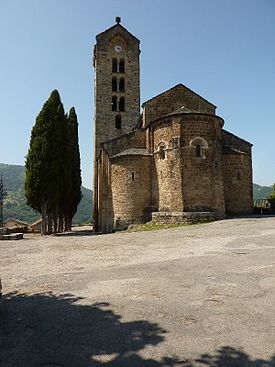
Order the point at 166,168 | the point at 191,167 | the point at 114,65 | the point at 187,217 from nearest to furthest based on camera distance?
the point at 187,217
the point at 191,167
the point at 166,168
the point at 114,65

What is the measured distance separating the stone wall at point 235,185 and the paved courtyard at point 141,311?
44.4 ft

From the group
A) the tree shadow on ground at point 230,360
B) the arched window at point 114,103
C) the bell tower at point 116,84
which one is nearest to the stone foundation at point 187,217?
the bell tower at point 116,84

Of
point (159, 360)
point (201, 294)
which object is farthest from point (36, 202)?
point (159, 360)

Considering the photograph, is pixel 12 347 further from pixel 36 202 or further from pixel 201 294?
pixel 36 202

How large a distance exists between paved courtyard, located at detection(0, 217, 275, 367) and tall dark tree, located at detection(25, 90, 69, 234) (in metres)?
12.7

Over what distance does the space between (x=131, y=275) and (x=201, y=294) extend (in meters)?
1.99

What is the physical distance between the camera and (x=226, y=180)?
2223cm

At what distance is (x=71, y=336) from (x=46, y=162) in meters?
18.6

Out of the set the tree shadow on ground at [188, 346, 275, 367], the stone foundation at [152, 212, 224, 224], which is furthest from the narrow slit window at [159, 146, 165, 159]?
the tree shadow on ground at [188, 346, 275, 367]

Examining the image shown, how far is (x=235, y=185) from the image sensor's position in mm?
22266

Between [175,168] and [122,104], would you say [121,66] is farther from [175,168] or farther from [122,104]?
[175,168]

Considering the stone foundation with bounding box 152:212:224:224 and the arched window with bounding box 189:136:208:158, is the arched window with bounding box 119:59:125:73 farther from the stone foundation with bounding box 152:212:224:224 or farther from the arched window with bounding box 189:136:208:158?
the stone foundation with bounding box 152:212:224:224

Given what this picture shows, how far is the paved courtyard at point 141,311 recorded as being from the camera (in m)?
3.38

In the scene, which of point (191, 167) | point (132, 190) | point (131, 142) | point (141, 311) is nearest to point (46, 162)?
point (132, 190)
